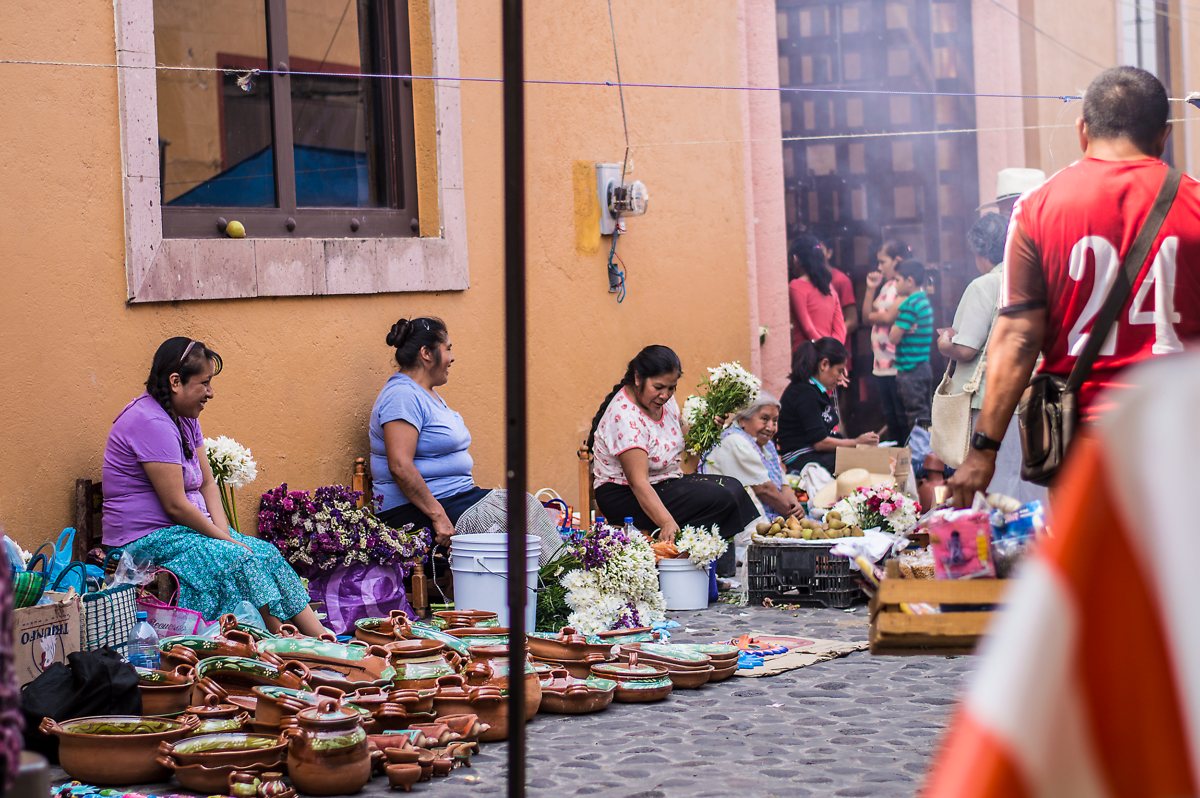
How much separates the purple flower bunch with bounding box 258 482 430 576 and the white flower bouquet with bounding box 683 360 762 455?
2550 millimetres

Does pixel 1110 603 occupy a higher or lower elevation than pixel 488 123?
lower

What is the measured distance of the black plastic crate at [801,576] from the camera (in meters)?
8.42

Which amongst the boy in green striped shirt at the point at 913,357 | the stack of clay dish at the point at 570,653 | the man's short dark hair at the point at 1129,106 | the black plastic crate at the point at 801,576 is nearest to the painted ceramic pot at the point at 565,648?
the stack of clay dish at the point at 570,653

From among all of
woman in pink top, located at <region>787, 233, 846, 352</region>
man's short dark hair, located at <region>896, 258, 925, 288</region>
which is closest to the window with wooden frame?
woman in pink top, located at <region>787, 233, 846, 352</region>

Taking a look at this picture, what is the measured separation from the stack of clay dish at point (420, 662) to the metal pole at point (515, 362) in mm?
2928

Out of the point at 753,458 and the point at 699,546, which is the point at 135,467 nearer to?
the point at 699,546

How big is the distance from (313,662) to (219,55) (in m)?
3.43

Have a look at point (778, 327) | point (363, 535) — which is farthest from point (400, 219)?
point (778, 327)

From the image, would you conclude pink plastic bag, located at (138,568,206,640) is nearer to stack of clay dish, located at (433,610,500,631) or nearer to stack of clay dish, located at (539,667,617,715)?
stack of clay dish, located at (433,610,500,631)

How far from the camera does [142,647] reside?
5988 millimetres

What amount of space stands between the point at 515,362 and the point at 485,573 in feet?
15.2

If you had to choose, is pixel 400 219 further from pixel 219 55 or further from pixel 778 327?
pixel 778 327

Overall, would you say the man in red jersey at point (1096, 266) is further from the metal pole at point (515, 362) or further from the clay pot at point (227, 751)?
the clay pot at point (227, 751)

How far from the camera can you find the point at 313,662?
18.9ft
